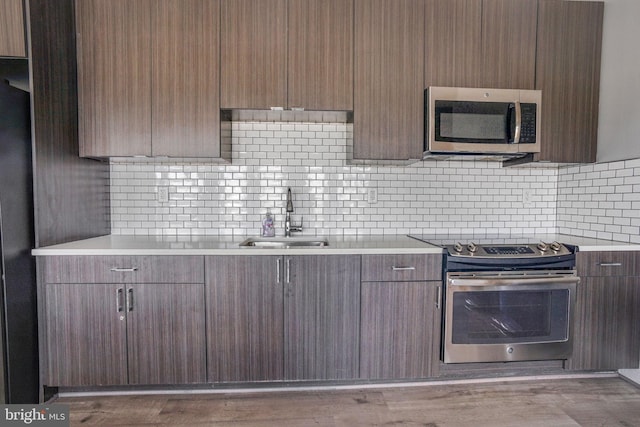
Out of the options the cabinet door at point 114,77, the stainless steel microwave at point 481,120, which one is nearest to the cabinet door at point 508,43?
the stainless steel microwave at point 481,120

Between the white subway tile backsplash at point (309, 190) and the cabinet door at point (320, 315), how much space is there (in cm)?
63

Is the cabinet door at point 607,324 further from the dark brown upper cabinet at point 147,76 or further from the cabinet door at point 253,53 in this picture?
the dark brown upper cabinet at point 147,76

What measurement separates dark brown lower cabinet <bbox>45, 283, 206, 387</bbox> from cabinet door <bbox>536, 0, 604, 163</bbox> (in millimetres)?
2541

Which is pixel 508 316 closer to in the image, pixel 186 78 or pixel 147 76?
pixel 186 78

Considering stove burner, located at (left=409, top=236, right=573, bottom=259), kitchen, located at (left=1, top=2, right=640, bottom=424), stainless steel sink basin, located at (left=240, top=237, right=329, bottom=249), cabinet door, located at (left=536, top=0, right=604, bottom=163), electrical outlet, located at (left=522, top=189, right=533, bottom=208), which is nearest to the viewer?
stove burner, located at (left=409, top=236, right=573, bottom=259)

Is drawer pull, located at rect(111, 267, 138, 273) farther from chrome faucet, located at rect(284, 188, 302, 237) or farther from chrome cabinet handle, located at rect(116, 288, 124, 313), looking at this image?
chrome faucet, located at rect(284, 188, 302, 237)

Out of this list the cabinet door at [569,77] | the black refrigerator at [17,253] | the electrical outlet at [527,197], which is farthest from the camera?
the electrical outlet at [527,197]

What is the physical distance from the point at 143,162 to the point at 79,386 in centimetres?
149

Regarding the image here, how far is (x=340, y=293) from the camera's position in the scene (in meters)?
1.95

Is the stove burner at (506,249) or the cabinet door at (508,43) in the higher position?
the cabinet door at (508,43)

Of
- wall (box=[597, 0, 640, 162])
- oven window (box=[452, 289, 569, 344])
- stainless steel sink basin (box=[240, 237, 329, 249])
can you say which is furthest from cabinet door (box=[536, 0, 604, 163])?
stainless steel sink basin (box=[240, 237, 329, 249])

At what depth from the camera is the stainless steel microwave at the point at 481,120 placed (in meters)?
2.10

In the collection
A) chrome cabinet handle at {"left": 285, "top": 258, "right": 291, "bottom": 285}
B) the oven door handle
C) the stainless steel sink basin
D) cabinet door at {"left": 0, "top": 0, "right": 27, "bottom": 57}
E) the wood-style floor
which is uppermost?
cabinet door at {"left": 0, "top": 0, "right": 27, "bottom": 57}

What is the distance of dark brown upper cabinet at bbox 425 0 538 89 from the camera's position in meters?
2.15
